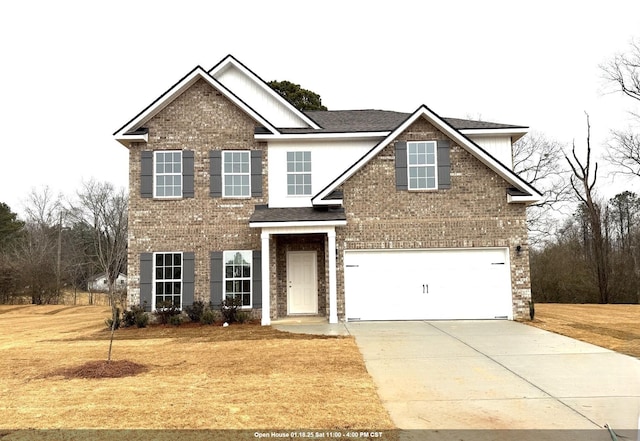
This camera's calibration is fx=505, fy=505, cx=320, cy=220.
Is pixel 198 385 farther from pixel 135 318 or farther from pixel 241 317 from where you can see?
pixel 135 318

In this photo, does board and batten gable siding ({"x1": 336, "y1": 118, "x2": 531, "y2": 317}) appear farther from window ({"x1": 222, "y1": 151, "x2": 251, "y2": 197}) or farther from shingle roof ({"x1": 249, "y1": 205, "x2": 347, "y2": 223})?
window ({"x1": 222, "y1": 151, "x2": 251, "y2": 197})

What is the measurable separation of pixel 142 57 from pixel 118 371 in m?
11.8

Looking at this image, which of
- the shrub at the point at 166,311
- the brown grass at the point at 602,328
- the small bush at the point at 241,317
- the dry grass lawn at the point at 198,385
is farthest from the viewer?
the shrub at the point at 166,311

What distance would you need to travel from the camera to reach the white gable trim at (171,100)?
15.5 meters

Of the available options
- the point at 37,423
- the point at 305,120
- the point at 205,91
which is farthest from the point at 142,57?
the point at 37,423

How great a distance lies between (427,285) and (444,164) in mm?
3665

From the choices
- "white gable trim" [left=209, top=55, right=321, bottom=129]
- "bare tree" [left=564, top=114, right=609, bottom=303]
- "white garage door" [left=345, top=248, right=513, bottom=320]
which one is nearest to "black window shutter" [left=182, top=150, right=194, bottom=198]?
"white gable trim" [left=209, top=55, right=321, bottom=129]

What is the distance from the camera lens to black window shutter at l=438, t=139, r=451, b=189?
15203 millimetres

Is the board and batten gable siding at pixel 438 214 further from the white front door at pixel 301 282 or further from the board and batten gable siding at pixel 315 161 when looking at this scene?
the white front door at pixel 301 282

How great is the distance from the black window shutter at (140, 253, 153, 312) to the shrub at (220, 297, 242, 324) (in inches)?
91.8

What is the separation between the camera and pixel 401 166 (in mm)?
15188

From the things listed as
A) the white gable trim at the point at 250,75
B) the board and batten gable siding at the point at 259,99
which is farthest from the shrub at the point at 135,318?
the white gable trim at the point at 250,75

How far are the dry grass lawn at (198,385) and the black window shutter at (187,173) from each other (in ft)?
15.5

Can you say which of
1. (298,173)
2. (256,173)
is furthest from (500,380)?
(256,173)
